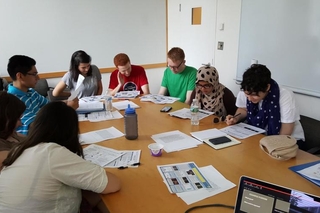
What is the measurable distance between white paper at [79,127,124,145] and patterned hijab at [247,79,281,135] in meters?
1.01

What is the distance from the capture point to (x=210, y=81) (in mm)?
2279

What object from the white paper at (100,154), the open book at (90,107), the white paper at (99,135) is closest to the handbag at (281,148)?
the white paper at (100,154)

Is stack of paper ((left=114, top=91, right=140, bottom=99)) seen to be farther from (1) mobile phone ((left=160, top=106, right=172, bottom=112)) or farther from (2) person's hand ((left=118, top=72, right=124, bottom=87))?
(1) mobile phone ((left=160, top=106, right=172, bottom=112))

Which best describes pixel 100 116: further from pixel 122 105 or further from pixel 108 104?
pixel 122 105

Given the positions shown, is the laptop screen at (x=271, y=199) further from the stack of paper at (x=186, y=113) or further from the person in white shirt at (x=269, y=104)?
the stack of paper at (x=186, y=113)

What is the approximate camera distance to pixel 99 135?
1.79 meters

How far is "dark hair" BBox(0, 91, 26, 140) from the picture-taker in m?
1.38

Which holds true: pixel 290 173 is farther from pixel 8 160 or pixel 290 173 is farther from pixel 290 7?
pixel 290 7

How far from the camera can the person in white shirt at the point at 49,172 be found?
101cm

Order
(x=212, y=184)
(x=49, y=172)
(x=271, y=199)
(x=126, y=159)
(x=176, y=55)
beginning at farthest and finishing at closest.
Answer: (x=176, y=55)
(x=126, y=159)
(x=212, y=184)
(x=49, y=172)
(x=271, y=199)

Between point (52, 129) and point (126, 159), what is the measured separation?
0.49 m

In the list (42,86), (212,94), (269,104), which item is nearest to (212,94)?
(212,94)

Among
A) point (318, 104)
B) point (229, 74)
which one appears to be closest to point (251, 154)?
point (318, 104)

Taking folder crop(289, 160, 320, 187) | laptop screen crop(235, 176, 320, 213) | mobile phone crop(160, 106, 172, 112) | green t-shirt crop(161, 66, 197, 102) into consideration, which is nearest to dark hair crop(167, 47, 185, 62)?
green t-shirt crop(161, 66, 197, 102)
